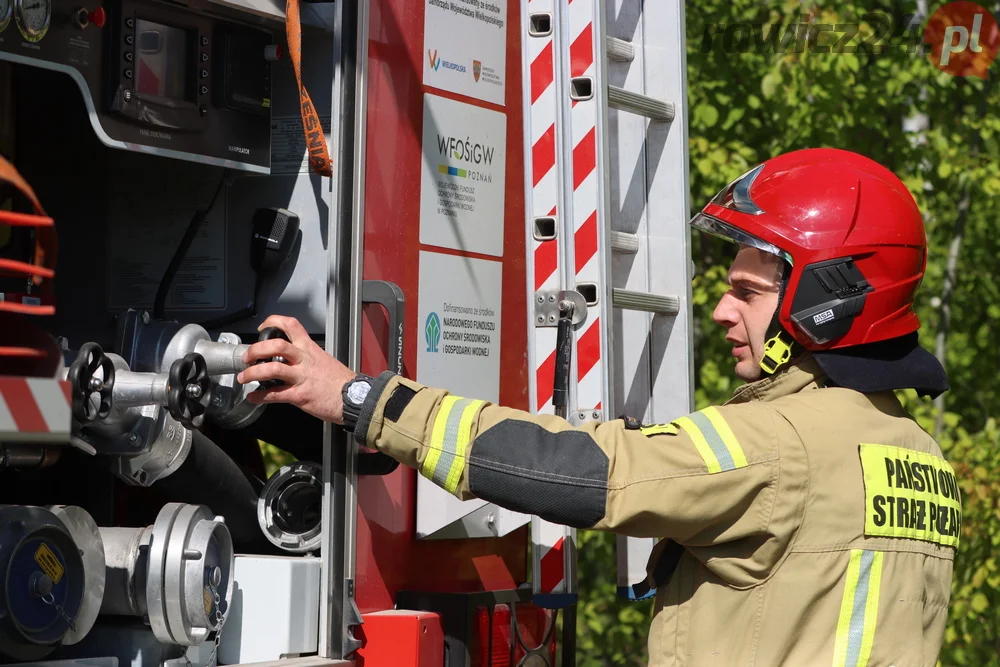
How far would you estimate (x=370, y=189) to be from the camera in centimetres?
305

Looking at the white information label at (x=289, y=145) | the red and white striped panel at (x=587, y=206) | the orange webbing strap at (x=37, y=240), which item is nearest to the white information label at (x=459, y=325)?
the red and white striped panel at (x=587, y=206)

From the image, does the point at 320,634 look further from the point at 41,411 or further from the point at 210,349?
the point at 41,411

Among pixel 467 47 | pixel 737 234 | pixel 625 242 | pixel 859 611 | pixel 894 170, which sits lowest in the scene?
pixel 859 611

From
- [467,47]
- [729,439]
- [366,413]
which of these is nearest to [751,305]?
[729,439]

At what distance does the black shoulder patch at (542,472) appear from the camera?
2475 millimetres

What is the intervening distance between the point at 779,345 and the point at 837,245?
0.23 m

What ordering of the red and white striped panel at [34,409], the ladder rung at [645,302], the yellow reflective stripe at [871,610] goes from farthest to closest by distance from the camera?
the ladder rung at [645,302], the yellow reflective stripe at [871,610], the red and white striped panel at [34,409]

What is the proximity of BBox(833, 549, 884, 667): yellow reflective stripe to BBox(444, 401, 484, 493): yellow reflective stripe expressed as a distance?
2.43ft

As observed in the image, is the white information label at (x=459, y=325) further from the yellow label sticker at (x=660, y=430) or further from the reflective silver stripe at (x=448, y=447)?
the yellow label sticker at (x=660, y=430)

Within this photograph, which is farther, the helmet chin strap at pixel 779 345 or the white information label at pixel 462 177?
the white information label at pixel 462 177

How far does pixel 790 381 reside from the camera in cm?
275

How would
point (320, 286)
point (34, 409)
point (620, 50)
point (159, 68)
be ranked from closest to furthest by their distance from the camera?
point (34, 409) < point (159, 68) < point (320, 286) < point (620, 50)

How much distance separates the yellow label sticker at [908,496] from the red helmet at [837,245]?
0.79ft

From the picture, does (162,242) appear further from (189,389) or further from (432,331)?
(189,389)
